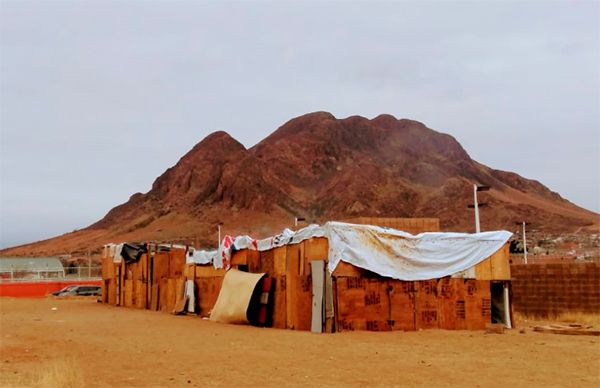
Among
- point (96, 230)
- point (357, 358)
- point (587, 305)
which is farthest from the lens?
point (96, 230)

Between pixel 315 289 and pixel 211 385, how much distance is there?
A: 800 cm

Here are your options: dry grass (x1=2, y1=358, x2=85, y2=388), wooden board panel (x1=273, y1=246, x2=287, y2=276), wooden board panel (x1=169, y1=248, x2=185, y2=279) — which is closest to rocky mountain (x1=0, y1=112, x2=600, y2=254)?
wooden board panel (x1=169, y1=248, x2=185, y2=279)

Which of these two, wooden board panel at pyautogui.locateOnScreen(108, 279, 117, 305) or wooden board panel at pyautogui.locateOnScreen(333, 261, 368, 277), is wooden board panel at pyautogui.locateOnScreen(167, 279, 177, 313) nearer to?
wooden board panel at pyautogui.locateOnScreen(108, 279, 117, 305)

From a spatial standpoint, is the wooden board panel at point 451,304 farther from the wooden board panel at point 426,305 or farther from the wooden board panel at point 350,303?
the wooden board panel at point 350,303

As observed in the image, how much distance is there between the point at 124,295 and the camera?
101 ft

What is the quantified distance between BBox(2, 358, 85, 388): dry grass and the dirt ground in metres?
0.06

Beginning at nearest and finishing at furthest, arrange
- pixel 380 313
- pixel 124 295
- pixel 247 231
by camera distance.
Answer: pixel 380 313
pixel 124 295
pixel 247 231

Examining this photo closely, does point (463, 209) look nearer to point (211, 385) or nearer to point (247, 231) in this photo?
point (247, 231)

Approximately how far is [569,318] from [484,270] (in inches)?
169

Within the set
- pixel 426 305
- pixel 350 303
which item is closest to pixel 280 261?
pixel 350 303

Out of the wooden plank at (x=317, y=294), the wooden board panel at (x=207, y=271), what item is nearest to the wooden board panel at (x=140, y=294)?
the wooden board panel at (x=207, y=271)

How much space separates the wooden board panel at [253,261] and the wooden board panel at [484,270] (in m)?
6.50

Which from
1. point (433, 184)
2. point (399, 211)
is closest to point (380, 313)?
point (399, 211)

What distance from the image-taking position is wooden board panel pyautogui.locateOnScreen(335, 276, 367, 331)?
52.7ft
